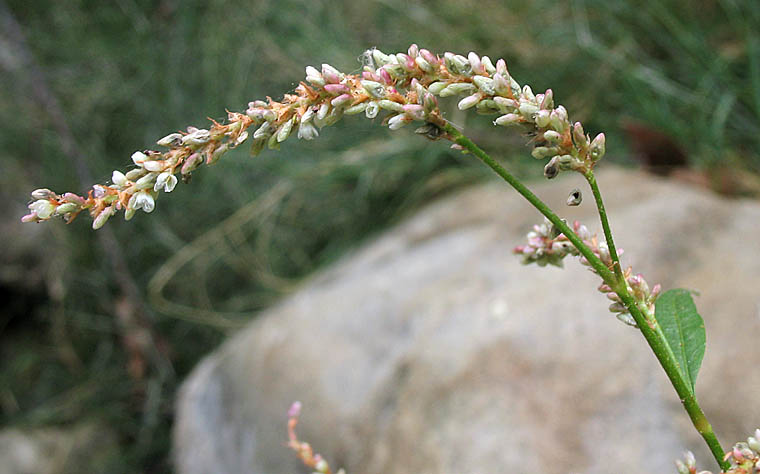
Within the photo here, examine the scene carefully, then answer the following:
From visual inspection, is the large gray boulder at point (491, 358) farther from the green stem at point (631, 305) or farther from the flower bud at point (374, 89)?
the flower bud at point (374, 89)

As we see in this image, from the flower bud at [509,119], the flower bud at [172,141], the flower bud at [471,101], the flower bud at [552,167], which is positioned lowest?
the flower bud at [552,167]

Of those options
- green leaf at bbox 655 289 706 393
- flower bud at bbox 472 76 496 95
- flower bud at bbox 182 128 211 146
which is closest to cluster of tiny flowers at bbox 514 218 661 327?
green leaf at bbox 655 289 706 393

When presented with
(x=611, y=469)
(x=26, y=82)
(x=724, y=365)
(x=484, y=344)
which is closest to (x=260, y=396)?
(x=484, y=344)

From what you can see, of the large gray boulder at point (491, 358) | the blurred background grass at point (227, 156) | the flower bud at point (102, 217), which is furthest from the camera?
the blurred background grass at point (227, 156)

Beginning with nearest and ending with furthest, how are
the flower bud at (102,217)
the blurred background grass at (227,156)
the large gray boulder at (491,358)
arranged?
the flower bud at (102,217) → the large gray boulder at (491,358) → the blurred background grass at (227,156)

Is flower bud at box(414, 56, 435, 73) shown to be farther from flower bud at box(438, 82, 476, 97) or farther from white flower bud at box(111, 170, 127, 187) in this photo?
white flower bud at box(111, 170, 127, 187)

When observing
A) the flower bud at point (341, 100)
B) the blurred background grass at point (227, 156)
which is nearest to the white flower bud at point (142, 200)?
the flower bud at point (341, 100)

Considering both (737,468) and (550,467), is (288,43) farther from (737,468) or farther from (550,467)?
(737,468)
